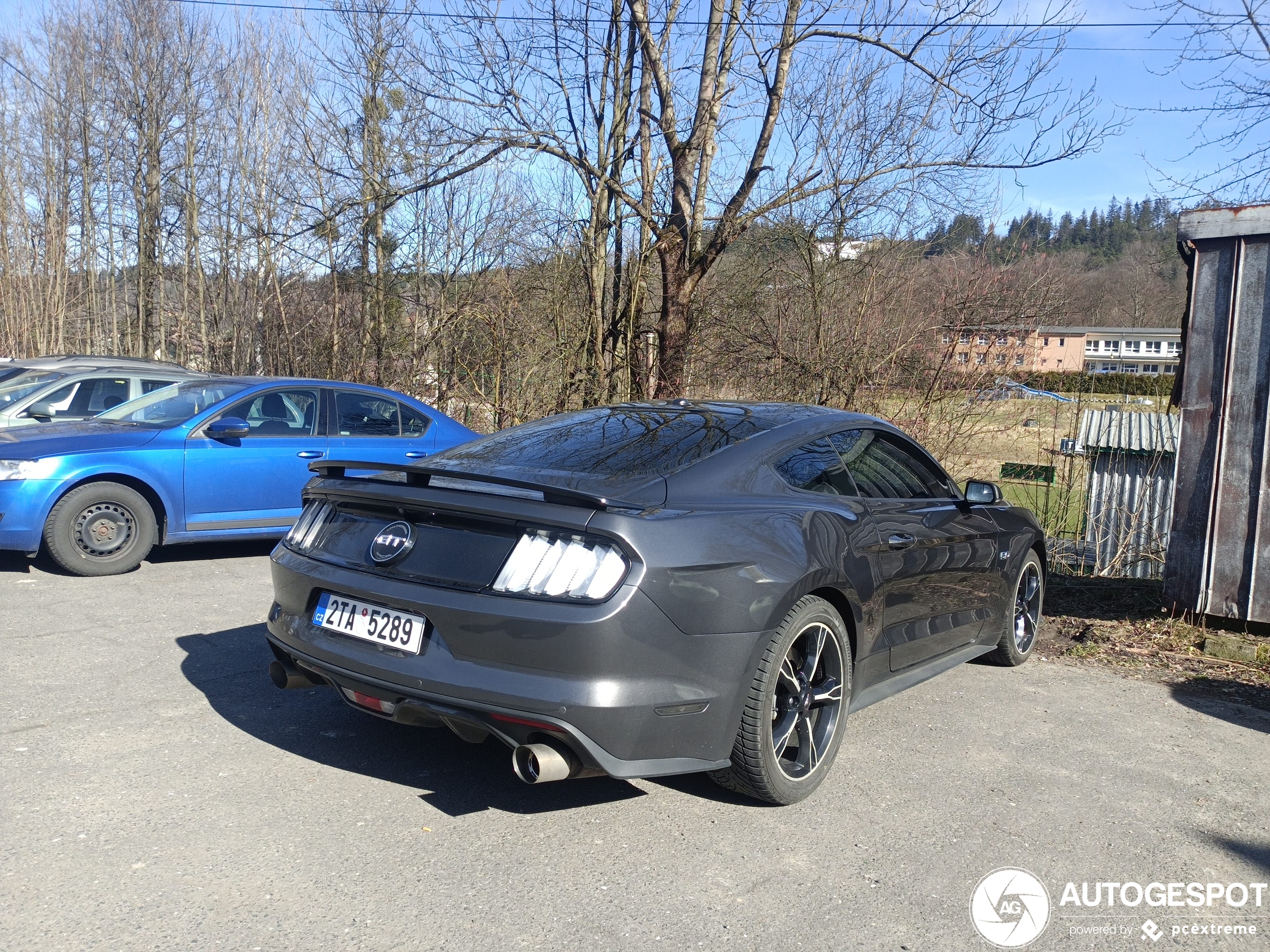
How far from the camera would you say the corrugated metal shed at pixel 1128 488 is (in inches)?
340

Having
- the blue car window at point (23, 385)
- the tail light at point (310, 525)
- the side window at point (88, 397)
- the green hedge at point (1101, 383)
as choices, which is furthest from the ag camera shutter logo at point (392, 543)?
the blue car window at point (23, 385)

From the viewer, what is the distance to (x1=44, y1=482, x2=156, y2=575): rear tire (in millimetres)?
7277

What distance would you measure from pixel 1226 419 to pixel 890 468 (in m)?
2.92

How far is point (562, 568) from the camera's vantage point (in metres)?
3.35

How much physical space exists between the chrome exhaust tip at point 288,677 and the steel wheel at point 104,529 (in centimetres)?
425

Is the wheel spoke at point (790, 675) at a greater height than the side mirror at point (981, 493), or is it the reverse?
the side mirror at point (981, 493)

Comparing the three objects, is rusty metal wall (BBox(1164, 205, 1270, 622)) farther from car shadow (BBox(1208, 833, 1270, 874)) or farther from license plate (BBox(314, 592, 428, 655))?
license plate (BBox(314, 592, 428, 655))

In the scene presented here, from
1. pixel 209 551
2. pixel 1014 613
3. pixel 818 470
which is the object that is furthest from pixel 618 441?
pixel 209 551

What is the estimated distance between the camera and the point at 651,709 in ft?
10.9

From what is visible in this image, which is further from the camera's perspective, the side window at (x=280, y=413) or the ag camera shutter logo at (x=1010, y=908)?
the side window at (x=280, y=413)

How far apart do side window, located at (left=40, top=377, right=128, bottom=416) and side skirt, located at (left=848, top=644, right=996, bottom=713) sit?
8561mm

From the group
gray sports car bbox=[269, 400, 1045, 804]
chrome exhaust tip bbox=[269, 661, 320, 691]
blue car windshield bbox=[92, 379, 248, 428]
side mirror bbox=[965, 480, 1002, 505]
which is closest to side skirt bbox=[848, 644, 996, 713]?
gray sports car bbox=[269, 400, 1045, 804]

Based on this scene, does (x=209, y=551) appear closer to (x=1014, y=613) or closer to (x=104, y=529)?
(x=104, y=529)

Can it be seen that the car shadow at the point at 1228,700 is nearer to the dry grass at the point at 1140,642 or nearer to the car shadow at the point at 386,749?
the dry grass at the point at 1140,642
